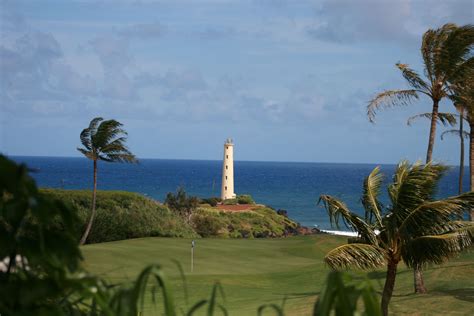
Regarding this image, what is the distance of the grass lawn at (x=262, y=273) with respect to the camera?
61.0 ft

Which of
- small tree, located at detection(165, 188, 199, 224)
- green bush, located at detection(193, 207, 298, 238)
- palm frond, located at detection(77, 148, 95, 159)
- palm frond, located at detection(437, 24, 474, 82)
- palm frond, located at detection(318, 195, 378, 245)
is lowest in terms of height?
green bush, located at detection(193, 207, 298, 238)

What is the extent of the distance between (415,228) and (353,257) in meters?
1.33

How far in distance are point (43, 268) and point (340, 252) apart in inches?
548

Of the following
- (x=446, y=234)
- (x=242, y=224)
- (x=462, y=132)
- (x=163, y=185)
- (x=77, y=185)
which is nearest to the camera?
(x=446, y=234)

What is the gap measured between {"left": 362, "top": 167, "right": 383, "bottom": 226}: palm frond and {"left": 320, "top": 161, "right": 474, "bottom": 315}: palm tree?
0.89ft

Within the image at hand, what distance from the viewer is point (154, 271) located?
5.06 ft

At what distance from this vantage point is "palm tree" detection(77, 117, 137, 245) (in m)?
34.7

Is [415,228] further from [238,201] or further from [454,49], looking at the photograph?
[238,201]

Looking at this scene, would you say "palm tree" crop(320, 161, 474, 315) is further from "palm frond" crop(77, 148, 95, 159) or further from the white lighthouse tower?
the white lighthouse tower

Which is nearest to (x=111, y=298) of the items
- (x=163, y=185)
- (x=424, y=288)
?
(x=424, y=288)

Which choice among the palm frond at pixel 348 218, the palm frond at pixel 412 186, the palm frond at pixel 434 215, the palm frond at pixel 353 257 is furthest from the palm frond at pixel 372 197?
the palm frond at pixel 353 257

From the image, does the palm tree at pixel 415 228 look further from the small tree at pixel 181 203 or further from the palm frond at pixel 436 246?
the small tree at pixel 181 203

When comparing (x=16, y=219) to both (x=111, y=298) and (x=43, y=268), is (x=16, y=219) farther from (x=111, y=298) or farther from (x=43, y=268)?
(x=111, y=298)

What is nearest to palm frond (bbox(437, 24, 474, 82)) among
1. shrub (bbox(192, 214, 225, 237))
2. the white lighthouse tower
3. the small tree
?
shrub (bbox(192, 214, 225, 237))
